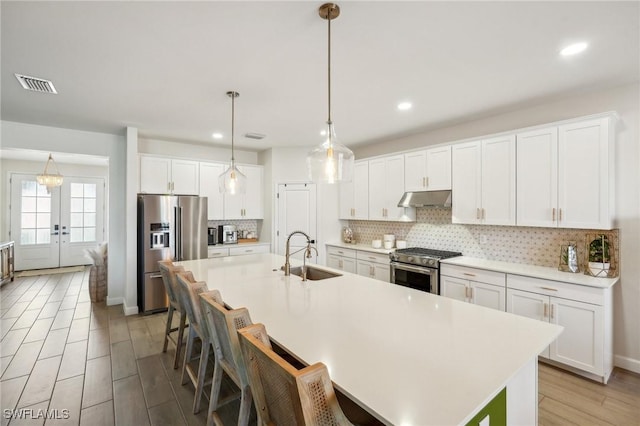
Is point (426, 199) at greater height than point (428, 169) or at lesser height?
lesser

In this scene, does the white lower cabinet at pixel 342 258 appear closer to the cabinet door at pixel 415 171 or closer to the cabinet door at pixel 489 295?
the cabinet door at pixel 415 171

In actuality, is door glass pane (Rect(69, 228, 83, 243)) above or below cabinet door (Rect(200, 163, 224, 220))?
below

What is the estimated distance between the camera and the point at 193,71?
2592 millimetres

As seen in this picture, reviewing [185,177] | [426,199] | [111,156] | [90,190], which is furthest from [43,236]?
[426,199]

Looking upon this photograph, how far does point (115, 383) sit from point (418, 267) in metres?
3.36

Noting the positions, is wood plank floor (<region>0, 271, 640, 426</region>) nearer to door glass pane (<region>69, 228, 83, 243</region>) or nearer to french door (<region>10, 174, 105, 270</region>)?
french door (<region>10, 174, 105, 270</region>)

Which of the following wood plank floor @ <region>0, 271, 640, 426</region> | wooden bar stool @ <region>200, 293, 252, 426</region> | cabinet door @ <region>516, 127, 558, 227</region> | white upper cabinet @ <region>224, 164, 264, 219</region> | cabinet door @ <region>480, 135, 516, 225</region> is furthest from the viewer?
white upper cabinet @ <region>224, 164, 264, 219</region>

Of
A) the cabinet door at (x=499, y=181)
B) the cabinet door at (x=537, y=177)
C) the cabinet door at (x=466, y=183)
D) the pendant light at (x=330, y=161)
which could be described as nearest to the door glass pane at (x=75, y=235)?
the pendant light at (x=330, y=161)

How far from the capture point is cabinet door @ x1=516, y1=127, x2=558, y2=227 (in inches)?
121

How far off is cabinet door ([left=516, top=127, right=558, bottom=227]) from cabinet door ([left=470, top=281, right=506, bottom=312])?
76 centimetres

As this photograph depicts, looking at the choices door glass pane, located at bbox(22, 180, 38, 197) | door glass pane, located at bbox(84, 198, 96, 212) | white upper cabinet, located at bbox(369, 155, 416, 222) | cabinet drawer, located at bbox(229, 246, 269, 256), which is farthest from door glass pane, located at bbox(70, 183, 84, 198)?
white upper cabinet, located at bbox(369, 155, 416, 222)

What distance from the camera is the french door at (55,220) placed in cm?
704

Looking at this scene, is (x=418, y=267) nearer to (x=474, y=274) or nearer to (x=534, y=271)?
(x=474, y=274)

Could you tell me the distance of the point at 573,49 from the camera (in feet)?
7.27
